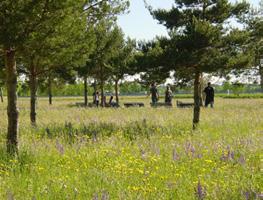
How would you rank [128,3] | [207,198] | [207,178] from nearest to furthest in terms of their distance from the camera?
1. [207,198]
2. [207,178]
3. [128,3]

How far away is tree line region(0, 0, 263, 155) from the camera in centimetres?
652

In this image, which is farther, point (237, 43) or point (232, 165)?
point (237, 43)

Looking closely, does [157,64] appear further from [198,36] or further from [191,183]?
[191,183]

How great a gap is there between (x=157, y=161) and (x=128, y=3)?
17.7 ft

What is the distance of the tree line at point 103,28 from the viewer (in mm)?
6523

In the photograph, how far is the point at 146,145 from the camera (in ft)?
27.0

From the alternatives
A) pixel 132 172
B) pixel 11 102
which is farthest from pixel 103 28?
pixel 132 172

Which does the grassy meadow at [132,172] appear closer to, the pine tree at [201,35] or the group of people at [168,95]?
the pine tree at [201,35]

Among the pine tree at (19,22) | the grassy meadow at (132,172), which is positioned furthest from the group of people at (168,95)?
the pine tree at (19,22)

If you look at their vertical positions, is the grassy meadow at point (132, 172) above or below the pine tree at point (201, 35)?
below

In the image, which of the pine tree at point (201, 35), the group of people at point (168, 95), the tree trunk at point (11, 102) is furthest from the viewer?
the group of people at point (168, 95)

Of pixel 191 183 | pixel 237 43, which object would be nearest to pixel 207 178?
pixel 191 183

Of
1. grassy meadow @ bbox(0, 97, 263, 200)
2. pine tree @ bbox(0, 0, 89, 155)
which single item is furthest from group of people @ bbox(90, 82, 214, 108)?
pine tree @ bbox(0, 0, 89, 155)

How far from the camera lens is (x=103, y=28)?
12.9 metres
